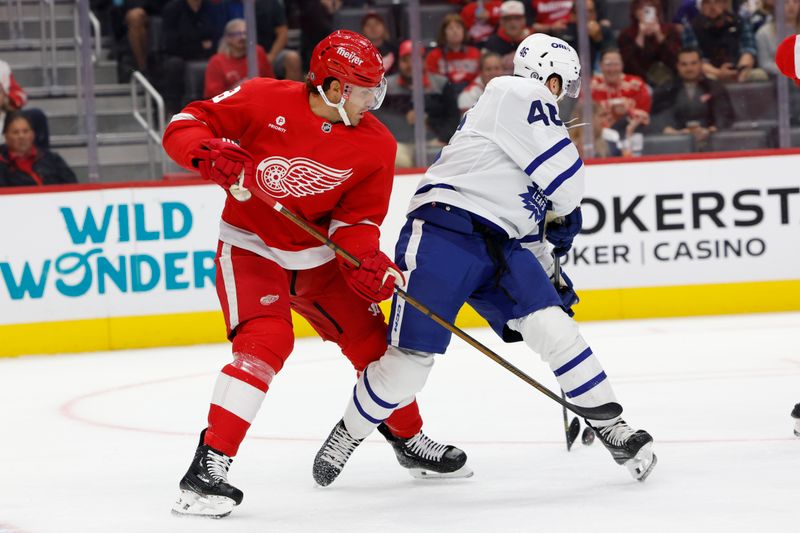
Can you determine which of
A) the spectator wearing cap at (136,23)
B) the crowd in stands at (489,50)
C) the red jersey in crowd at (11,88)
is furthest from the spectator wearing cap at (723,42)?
the red jersey in crowd at (11,88)

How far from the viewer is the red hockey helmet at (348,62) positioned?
340cm

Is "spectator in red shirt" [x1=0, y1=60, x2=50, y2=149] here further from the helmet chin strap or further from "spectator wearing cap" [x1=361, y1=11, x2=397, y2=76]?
the helmet chin strap

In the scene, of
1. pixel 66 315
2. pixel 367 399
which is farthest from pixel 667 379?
pixel 66 315

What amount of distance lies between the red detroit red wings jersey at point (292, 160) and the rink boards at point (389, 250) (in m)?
3.41

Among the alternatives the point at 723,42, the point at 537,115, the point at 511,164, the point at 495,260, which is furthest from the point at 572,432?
the point at 723,42

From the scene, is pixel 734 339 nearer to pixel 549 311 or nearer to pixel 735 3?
pixel 735 3

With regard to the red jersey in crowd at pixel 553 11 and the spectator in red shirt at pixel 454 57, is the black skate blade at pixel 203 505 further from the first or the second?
the red jersey in crowd at pixel 553 11

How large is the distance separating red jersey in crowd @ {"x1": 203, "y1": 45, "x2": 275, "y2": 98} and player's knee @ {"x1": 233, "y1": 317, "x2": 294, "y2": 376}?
3836 millimetres

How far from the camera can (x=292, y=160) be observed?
3.48 meters

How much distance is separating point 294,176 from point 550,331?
0.76 meters

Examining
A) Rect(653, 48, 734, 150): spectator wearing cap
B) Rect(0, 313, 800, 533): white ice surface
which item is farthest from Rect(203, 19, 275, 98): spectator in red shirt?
Rect(653, 48, 734, 150): spectator wearing cap

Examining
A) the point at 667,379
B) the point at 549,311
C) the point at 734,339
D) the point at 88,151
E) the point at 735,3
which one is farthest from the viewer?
the point at 735,3

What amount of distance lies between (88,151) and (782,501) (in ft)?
15.1

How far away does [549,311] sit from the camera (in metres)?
3.53
